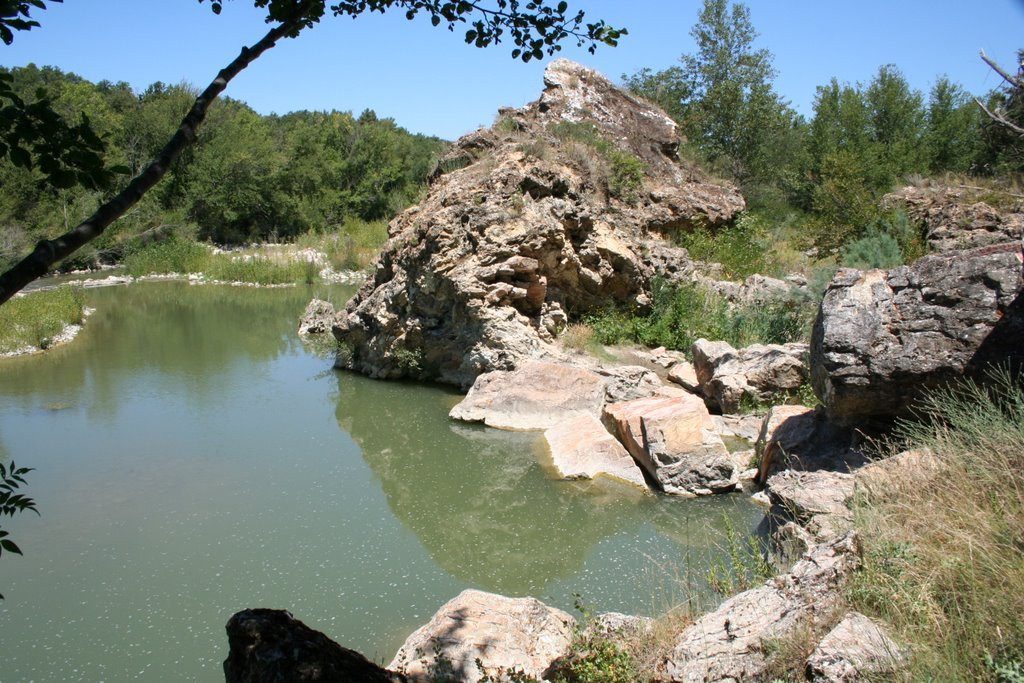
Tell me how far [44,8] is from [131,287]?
27.2 m

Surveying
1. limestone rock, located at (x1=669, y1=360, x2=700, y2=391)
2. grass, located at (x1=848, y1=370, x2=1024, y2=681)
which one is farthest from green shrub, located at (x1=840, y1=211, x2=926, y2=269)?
grass, located at (x1=848, y1=370, x2=1024, y2=681)

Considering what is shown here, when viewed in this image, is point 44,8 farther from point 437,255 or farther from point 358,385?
point 358,385

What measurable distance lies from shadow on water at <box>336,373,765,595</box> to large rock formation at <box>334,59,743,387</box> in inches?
84.2

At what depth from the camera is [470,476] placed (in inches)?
339

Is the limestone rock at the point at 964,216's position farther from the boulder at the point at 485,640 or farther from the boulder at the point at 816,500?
the boulder at the point at 485,640

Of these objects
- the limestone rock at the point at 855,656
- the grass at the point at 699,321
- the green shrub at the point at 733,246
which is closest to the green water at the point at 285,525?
the limestone rock at the point at 855,656

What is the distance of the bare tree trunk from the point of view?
2078mm

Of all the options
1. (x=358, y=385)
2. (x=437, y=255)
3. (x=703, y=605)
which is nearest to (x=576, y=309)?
(x=437, y=255)

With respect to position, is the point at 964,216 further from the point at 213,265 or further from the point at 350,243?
the point at 213,265

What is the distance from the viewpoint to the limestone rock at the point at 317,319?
1702cm

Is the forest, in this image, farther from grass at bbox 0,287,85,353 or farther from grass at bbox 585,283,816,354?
grass at bbox 585,283,816,354

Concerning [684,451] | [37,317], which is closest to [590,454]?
[684,451]

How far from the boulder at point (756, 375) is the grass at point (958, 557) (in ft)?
15.1

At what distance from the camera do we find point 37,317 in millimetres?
17141
